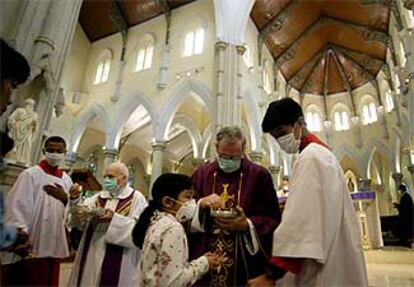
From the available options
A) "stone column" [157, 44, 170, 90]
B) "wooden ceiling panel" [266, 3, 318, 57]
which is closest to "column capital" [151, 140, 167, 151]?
"stone column" [157, 44, 170, 90]

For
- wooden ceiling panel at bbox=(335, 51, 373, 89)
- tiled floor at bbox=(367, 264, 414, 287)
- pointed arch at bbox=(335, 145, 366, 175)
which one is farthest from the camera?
wooden ceiling panel at bbox=(335, 51, 373, 89)

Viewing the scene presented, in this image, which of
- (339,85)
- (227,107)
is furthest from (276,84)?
(227,107)

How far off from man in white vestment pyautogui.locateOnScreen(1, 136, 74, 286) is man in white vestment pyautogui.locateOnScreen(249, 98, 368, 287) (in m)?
1.82

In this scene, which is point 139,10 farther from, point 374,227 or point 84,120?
point 374,227

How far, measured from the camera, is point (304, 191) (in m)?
1.43

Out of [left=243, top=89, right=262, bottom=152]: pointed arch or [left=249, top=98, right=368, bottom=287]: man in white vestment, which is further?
[left=243, top=89, right=262, bottom=152]: pointed arch

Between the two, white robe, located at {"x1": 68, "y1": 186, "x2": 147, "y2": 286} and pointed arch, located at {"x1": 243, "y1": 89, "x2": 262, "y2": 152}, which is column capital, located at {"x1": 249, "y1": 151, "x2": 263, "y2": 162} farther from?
white robe, located at {"x1": 68, "y1": 186, "x2": 147, "y2": 286}

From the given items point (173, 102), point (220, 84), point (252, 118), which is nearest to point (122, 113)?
point (173, 102)

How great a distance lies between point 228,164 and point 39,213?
181cm

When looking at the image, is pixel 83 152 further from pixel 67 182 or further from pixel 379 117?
pixel 379 117

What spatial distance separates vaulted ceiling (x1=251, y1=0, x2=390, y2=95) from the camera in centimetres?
1584

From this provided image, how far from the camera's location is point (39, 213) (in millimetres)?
2775

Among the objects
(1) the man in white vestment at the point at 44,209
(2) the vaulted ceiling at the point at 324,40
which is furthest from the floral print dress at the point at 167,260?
(2) the vaulted ceiling at the point at 324,40

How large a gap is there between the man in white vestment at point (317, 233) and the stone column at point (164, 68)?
1278cm
